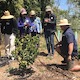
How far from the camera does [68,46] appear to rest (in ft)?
29.9

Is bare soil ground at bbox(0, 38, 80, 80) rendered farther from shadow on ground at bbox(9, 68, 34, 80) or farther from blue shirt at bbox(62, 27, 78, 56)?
blue shirt at bbox(62, 27, 78, 56)

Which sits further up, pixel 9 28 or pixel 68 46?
pixel 9 28

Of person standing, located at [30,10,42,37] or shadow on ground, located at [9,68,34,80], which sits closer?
shadow on ground, located at [9,68,34,80]

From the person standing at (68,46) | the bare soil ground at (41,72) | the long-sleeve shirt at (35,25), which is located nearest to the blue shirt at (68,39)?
the person standing at (68,46)

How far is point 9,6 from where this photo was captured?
52.2 ft

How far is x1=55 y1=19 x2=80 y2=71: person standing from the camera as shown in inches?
356

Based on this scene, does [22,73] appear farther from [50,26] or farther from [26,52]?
[50,26]

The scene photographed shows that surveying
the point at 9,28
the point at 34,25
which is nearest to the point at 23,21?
the point at 34,25

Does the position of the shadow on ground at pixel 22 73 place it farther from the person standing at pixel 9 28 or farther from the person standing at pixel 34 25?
the person standing at pixel 34 25

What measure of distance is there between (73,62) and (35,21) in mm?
2982

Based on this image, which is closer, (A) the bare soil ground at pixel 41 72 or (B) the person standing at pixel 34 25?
(A) the bare soil ground at pixel 41 72

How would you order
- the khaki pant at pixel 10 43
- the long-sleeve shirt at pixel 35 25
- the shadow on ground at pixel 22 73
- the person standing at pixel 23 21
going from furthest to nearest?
the long-sleeve shirt at pixel 35 25 → the person standing at pixel 23 21 → the khaki pant at pixel 10 43 → the shadow on ground at pixel 22 73

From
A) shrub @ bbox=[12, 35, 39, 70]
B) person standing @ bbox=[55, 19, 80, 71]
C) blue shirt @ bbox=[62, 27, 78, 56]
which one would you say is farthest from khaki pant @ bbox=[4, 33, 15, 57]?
blue shirt @ bbox=[62, 27, 78, 56]

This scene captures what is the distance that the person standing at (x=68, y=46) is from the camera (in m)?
9.03
